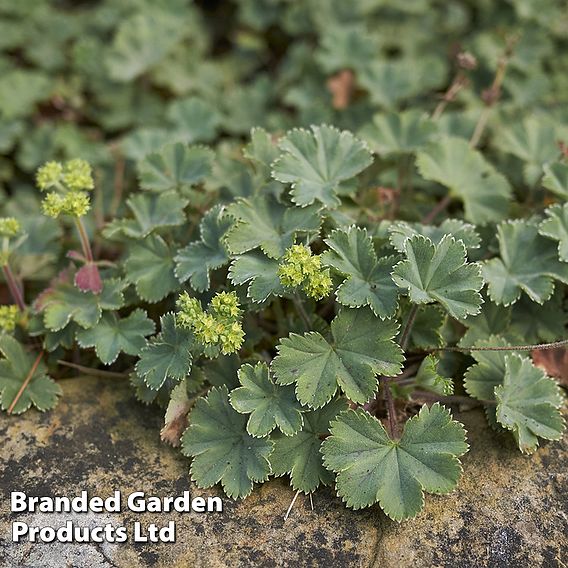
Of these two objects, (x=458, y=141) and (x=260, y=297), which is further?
(x=458, y=141)

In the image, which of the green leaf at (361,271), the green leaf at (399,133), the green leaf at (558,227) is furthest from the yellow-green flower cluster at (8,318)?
the green leaf at (558,227)

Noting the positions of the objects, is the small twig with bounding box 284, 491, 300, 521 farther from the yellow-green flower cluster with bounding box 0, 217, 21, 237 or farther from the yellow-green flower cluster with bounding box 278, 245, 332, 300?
the yellow-green flower cluster with bounding box 0, 217, 21, 237

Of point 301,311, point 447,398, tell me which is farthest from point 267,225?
point 447,398

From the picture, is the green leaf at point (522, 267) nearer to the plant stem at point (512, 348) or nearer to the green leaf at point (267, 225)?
the plant stem at point (512, 348)

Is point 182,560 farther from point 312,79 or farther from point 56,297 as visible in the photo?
point 312,79

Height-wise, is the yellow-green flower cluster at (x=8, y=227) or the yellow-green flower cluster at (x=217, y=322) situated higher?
the yellow-green flower cluster at (x=217, y=322)

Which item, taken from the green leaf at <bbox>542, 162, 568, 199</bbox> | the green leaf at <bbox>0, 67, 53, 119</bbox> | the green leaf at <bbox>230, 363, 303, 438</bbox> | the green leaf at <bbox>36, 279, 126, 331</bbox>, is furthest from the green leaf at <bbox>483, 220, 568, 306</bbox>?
the green leaf at <bbox>0, 67, 53, 119</bbox>

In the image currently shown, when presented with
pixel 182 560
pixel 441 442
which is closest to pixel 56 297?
pixel 182 560
